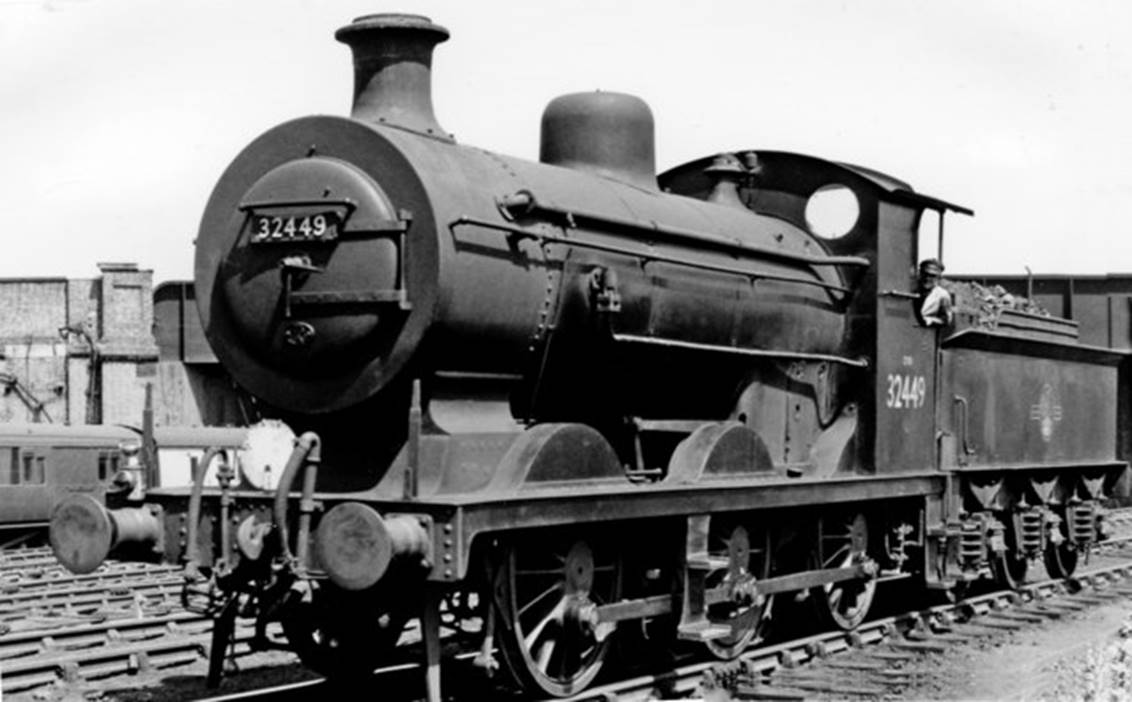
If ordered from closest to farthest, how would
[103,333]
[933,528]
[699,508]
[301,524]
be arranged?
[301,524] < [699,508] < [933,528] < [103,333]

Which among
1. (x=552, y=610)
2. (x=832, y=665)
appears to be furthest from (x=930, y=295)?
(x=552, y=610)

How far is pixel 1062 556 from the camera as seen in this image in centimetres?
1512

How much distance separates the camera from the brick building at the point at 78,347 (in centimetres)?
3045

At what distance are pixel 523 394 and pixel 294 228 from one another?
5.46 ft

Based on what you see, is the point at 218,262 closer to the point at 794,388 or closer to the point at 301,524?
the point at 301,524

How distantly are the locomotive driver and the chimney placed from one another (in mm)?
4956

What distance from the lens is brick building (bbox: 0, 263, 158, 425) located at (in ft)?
99.9

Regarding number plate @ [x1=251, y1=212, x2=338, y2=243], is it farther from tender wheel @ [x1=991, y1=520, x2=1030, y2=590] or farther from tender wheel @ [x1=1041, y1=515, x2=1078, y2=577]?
tender wheel @ [x1=1041, y1=515, x2=1078, y2=577]

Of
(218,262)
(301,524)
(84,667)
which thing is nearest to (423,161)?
(218,262)

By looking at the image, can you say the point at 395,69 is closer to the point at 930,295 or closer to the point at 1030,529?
the point at 930,295

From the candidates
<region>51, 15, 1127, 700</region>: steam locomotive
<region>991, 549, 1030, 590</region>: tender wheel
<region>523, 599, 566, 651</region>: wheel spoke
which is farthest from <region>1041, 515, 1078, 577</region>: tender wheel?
<region>523, 599, 566, 651</region>: wheel spoke

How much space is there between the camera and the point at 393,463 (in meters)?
7.71

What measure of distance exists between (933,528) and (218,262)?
6296mm

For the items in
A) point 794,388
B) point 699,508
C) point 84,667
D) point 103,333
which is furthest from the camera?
point 103,333
